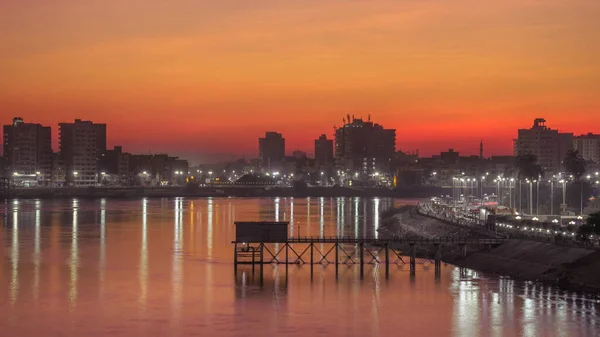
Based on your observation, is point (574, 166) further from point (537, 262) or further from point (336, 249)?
point (537, 262)

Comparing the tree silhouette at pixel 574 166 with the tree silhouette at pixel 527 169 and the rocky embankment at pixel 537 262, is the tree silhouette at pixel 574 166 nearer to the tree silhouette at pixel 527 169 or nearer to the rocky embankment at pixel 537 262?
the tree silhouette at pixel 527 169

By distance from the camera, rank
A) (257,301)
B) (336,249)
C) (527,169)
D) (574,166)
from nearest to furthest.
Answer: (257,301), (336,249), (574,166), (527,169)

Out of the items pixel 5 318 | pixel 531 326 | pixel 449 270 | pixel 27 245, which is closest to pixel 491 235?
pixel 449 270

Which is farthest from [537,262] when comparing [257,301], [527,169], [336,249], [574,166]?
[527,169]

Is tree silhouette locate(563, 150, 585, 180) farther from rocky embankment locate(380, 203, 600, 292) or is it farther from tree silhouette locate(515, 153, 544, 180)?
rocky embankment locate(380, 203, 600, 292)

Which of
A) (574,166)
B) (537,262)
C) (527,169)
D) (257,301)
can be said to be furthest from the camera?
(527,169)

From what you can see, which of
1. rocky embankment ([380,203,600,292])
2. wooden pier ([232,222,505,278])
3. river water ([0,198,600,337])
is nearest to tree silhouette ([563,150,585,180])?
wooden pier ([232,222,505,278])

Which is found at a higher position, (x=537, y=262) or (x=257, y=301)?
(x=537, y=262)

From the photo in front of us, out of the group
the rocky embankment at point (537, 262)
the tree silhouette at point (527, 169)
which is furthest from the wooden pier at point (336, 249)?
the tree silhouette at point (527, 169)

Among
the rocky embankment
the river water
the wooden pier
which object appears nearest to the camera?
the river water

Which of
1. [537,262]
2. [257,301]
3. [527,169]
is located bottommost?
[257,301]

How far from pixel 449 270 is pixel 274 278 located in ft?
40.6

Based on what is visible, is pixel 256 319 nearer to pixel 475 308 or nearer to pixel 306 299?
pixel 306 299

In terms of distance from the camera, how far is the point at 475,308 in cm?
5081
